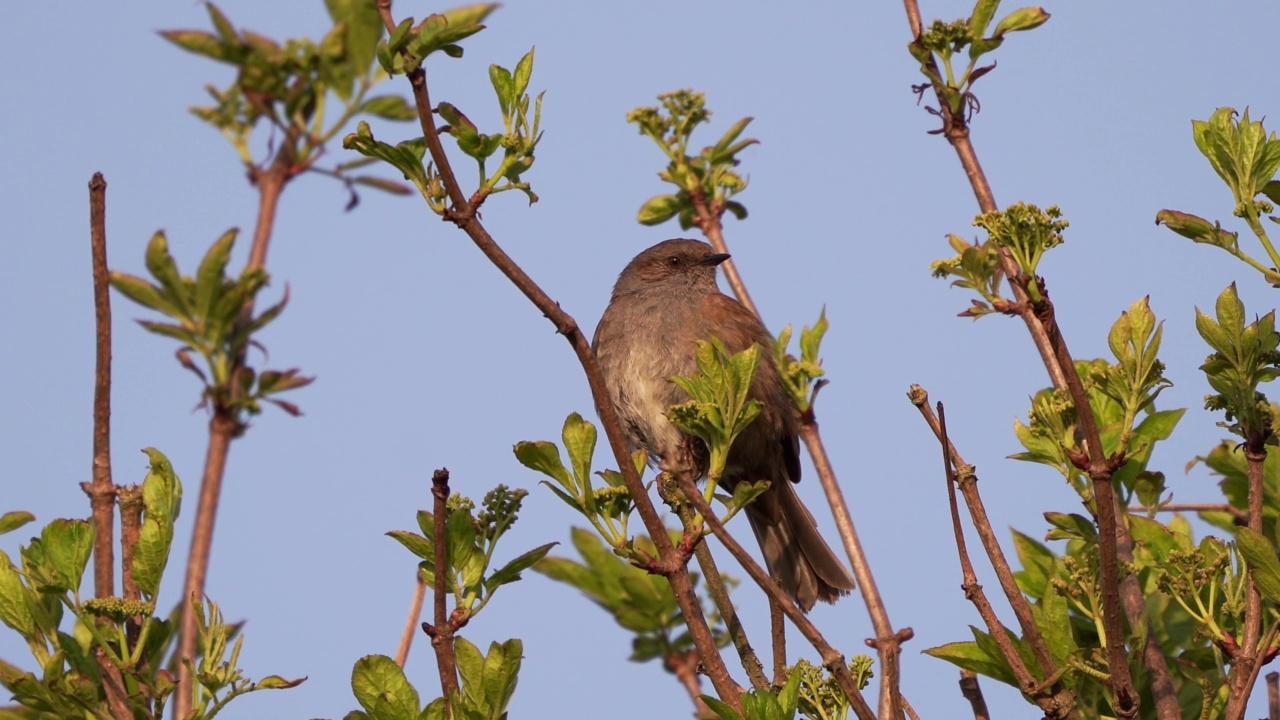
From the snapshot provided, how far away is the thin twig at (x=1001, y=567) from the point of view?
2980 mm

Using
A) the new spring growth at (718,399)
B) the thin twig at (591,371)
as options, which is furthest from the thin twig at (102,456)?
the new spring growth at (718,399)

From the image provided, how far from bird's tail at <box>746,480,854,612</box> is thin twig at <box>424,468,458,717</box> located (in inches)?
190

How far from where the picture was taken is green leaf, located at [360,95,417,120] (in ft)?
15.9

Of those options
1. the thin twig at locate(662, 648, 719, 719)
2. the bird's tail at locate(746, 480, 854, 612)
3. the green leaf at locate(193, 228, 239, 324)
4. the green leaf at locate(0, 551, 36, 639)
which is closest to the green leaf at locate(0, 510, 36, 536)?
the green leaf at locate(0, 551, 36, 639)

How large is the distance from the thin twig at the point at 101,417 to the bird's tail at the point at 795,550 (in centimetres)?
492

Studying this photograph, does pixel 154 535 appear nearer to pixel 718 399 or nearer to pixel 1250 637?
pixel 718 399

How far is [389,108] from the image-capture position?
16.2ft

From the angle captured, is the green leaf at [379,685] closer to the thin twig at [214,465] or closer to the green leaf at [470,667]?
the green leaf at [470,667]

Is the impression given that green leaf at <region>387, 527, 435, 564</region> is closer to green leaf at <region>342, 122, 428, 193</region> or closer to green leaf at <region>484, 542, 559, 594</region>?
green leaf at <region>484, 542, 559, 594</region>

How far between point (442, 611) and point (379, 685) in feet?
1.16

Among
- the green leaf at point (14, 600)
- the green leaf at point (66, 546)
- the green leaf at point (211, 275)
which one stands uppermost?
the green leaf at point (211, 275)

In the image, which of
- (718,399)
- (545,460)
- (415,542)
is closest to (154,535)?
(415,542)

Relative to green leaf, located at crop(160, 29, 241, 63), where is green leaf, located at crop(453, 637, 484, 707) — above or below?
below

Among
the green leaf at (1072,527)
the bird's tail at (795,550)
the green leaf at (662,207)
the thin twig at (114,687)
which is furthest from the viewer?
the bird's tail at (795,550)
